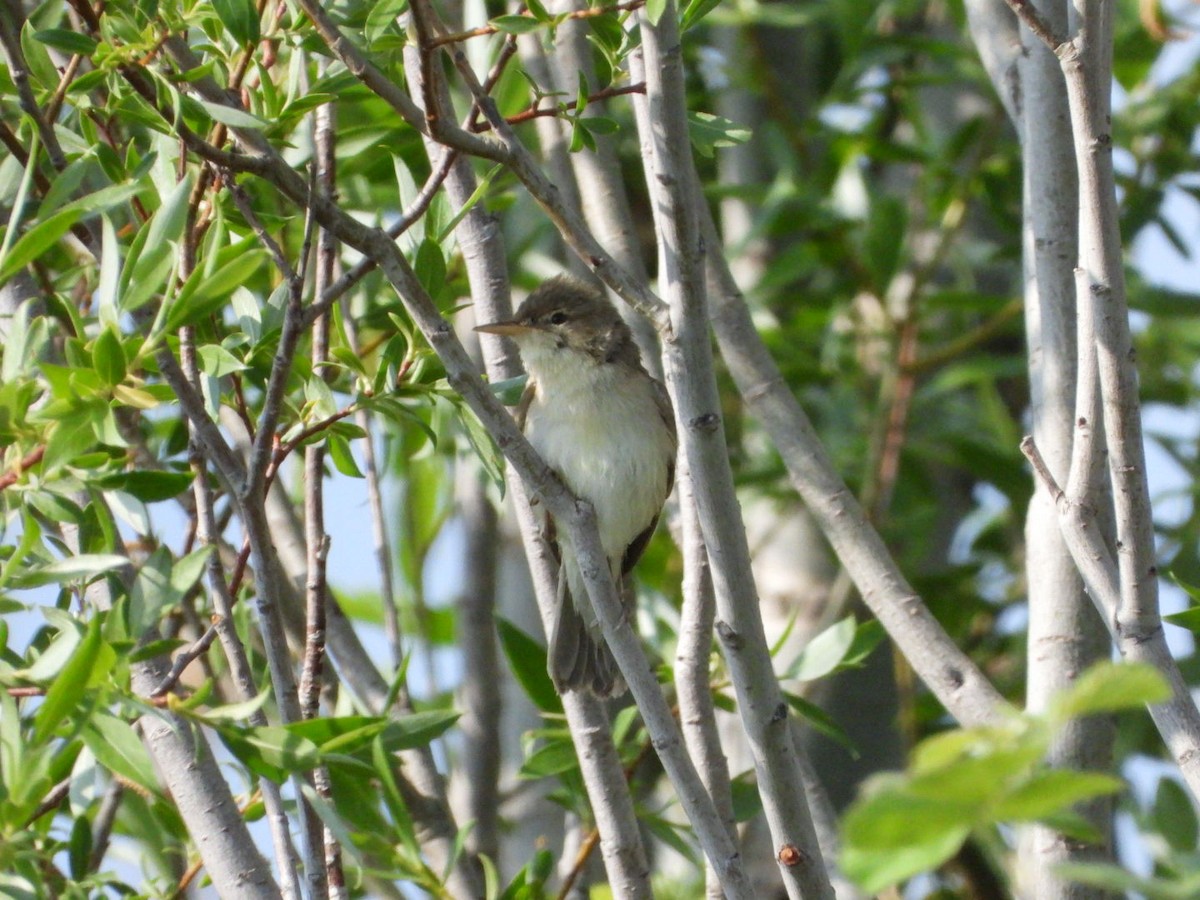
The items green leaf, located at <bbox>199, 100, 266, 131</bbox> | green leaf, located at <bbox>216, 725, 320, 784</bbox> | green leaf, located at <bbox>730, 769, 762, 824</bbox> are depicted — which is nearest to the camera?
green leaf, located at <bbox>216, 725, 320, 784</bbox>

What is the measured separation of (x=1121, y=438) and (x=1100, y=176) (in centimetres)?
35

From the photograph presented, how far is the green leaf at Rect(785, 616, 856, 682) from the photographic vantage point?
9.46 feet

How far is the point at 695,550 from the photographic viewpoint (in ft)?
8.67

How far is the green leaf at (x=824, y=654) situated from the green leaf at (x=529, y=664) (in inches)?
20.4

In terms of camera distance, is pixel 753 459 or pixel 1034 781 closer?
pixel 1034 781

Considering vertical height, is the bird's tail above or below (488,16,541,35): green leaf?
below

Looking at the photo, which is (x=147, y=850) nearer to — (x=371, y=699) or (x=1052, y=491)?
(x=371, y=699)

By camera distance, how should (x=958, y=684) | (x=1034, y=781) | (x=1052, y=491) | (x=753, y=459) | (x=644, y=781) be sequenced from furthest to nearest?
(x=753, y=459), (x=644, y=781), (x=958, y=684), (x=1052, y=491), (x=1034, y=781)

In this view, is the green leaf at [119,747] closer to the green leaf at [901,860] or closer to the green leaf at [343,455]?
the green leaf at [343,455]

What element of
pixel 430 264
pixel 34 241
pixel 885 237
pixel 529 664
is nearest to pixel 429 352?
pixel 430 264

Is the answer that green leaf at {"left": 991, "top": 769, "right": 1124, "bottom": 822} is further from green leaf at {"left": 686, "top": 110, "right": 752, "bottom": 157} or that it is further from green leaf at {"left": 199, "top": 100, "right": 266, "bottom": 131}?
green leaf at {"left": 686, "top": 110, "right": 752, "bottom": 157}

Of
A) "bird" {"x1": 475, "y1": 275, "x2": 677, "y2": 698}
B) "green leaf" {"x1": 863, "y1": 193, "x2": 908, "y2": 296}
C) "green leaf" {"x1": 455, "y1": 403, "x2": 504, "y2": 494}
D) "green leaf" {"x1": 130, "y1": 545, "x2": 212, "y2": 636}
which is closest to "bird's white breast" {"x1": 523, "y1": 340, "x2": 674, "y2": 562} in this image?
"bird" {"x1": 475, "y1": 275, "x2": 677, "y2": 698}

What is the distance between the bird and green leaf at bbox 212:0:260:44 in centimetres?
161

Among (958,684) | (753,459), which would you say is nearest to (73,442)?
(958,684)
